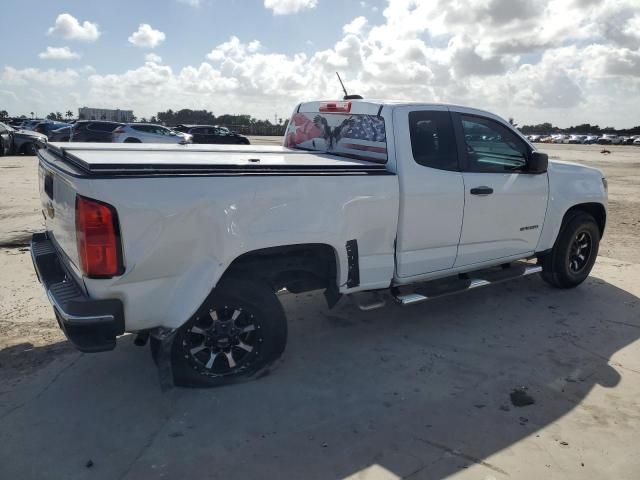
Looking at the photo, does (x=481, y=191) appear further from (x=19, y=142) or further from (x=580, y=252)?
(x=19, y=142)

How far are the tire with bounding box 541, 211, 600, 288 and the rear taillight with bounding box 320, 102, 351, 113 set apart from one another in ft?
8.86

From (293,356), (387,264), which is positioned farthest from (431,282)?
(293,356)

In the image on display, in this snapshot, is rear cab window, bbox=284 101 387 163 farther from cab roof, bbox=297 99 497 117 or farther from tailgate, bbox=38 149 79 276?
tailgate, bbox=38 149 79 276

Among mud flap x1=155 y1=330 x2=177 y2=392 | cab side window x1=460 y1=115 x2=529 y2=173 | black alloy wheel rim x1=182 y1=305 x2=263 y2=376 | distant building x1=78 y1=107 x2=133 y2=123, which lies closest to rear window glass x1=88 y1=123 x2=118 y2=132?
cab side window x1=460 y1=115 x2=529 y2=173

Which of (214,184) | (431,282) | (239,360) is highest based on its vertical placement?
(214,184)

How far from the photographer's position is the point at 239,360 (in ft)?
11.9

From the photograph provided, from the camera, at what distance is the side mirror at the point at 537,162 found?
476 centimetres

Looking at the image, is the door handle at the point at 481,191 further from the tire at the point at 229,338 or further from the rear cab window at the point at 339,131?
the tire at the point at 229,338

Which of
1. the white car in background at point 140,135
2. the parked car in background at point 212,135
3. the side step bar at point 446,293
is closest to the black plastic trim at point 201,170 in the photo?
the side step bar at point 446,293

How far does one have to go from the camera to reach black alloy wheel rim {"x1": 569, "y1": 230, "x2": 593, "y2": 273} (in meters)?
5.69

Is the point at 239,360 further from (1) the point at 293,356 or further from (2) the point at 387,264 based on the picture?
(2) the point at 387,264

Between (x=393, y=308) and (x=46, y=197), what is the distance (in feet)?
10.7

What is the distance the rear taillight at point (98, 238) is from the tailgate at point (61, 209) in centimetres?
16

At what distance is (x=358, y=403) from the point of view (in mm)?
3439
